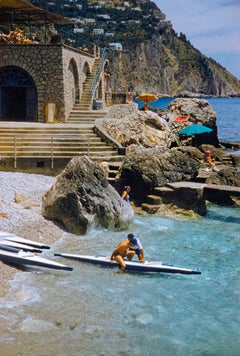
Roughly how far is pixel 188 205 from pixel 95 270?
7486 mm

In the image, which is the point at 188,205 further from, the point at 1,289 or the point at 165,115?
the point at 165,115

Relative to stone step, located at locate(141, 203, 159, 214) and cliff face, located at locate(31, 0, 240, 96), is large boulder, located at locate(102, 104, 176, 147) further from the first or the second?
cliff face, located at locate(31, 0, 240, 96)

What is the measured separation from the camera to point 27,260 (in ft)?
37.2

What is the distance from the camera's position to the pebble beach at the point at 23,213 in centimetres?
1352

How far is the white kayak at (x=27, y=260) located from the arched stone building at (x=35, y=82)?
16.7 meters

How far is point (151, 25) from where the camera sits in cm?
19112

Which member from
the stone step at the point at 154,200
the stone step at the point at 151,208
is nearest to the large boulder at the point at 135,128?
the stone step at the point at 154,200

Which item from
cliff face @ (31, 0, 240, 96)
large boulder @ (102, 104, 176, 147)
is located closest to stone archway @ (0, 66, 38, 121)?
large boulder @ (102, 104, 176, 147)

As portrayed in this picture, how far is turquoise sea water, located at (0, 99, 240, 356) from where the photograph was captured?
26.9 ft

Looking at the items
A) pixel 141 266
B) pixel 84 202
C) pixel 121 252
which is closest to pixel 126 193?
pixel 84 202

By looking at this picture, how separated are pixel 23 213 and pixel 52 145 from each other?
657cm

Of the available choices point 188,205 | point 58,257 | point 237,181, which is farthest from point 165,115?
point 58,257

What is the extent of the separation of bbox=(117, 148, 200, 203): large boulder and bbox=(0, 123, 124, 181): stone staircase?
47.8 inches

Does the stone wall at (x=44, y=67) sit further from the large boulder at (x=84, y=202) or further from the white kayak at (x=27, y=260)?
the white kayak at (x=27, y=260)
